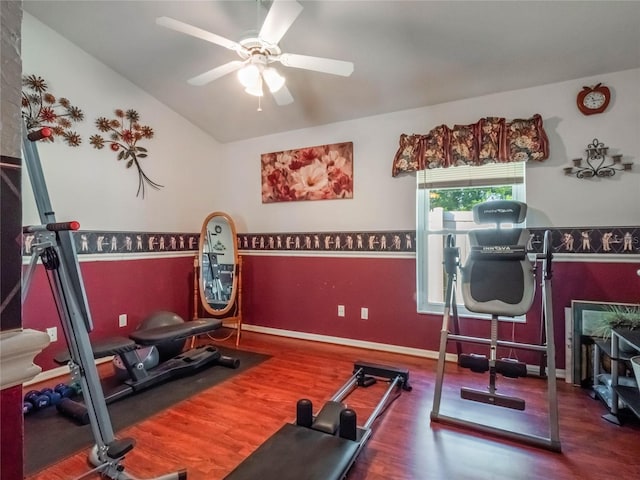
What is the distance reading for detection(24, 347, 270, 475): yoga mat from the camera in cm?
189

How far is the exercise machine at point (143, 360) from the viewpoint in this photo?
91.8 inches

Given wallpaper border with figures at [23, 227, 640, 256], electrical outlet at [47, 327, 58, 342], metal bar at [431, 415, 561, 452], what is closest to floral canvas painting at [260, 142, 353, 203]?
wallpaper border with figures at [23, 227, 640, 256]

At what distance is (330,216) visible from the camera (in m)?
3.88

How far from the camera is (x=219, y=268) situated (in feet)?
13.7

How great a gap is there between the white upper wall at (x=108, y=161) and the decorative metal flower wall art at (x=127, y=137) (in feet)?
0.17

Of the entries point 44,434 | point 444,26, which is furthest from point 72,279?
point 444,26

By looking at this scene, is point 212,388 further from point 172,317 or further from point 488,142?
point 488,142

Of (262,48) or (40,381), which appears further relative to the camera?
(40,381)

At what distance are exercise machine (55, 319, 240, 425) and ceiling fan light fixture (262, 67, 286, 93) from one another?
2110 mm

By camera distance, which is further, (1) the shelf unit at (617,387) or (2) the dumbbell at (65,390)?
(2) the dumbbell at (65,390)

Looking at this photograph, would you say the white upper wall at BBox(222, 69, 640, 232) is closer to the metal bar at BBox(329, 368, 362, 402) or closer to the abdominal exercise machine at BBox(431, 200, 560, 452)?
the abdominal exercise machine at BBox(431, 200, 560, 452)

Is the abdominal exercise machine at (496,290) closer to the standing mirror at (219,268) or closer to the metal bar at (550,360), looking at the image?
the metal bar at (550,360)

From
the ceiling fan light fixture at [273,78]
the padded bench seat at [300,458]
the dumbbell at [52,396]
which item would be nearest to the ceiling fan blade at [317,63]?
the ceiling fan light fixture at [273,78]

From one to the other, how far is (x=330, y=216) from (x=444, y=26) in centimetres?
207
